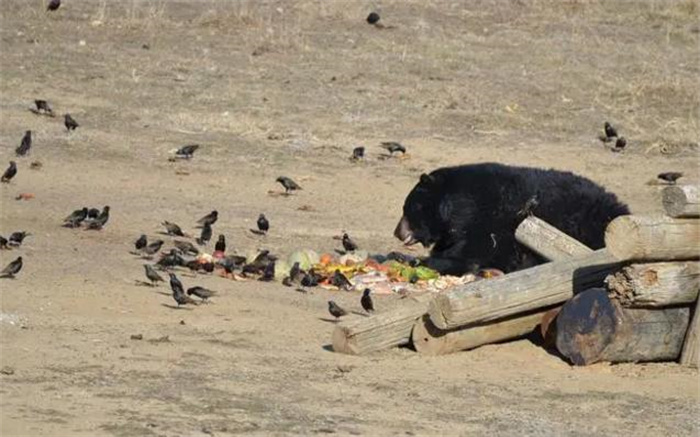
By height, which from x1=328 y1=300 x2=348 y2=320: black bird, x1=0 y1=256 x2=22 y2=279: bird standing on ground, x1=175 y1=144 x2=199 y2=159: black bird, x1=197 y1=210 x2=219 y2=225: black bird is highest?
x1=175 y1=144 x2=199 y2=159: black bird

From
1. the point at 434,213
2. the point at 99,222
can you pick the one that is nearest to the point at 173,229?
the point at 99,222

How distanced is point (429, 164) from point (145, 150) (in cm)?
314

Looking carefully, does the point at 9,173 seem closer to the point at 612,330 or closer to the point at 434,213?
the point at 434,213

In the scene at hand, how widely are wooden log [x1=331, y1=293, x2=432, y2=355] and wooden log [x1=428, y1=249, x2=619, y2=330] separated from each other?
25 centimetres

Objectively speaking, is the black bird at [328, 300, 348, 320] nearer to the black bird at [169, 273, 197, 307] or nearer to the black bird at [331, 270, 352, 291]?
the black bird at [169, 273, 197, 307]

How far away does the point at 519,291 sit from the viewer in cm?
1115

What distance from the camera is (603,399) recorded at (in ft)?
33.8

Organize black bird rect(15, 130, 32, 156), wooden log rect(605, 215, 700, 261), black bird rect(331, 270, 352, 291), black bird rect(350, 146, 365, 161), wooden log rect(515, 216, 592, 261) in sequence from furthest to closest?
black bird rect(350, 146, 365, 161) → black bird rect(15, 130, 32, 156) → black bird rect(331, 270, 352, 291) → wooden log rect(515, 216, 592, 261) → wooden log rect(605, 215, 700, 261)

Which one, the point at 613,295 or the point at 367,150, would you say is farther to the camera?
the point at 367,150

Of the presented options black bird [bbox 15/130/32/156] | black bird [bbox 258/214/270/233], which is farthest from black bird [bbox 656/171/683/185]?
black bird [bbox 15/130/32/156]

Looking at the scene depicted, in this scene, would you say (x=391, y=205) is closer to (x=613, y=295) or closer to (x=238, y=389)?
(x=613, y=295)

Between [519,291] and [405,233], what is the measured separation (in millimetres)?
4487

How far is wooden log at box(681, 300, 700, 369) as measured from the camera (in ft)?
36.4

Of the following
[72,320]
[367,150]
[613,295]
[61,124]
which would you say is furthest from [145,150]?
[613,295]
